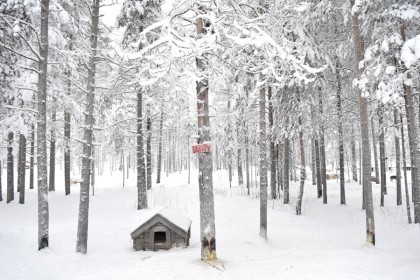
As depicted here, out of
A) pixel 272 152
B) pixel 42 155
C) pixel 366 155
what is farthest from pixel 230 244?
pixel 272 152

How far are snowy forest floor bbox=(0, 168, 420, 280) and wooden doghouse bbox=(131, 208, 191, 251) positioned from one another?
0.99 feet

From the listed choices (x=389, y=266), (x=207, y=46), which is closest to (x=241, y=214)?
(x=389, y=266)

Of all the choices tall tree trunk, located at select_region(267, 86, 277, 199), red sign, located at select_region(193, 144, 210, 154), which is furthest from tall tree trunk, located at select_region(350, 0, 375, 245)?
tall tree trunk, located at select_region(267, 86, 277, 199)

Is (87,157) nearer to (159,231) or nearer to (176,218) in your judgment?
(159,231)

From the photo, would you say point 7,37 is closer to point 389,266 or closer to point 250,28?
point 250,28

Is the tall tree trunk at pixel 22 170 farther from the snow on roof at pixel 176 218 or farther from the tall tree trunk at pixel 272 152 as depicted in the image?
the tall tree trunk at pixel 272 152

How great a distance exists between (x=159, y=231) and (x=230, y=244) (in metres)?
2.34

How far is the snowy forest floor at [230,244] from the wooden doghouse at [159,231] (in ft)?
0.99

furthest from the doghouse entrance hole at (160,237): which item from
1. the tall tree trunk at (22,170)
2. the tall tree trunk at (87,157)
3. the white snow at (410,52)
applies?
the tall tree trunk at (22,170)

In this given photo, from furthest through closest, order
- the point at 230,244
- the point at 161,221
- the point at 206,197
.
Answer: the point at 230,244
the point at 161,221
the point at 206,197

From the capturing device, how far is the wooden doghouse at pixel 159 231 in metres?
9.98

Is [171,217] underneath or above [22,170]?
underneath

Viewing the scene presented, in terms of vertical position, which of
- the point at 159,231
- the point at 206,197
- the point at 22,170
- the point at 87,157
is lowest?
the point at 159,231

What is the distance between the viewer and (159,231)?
10188 mm
